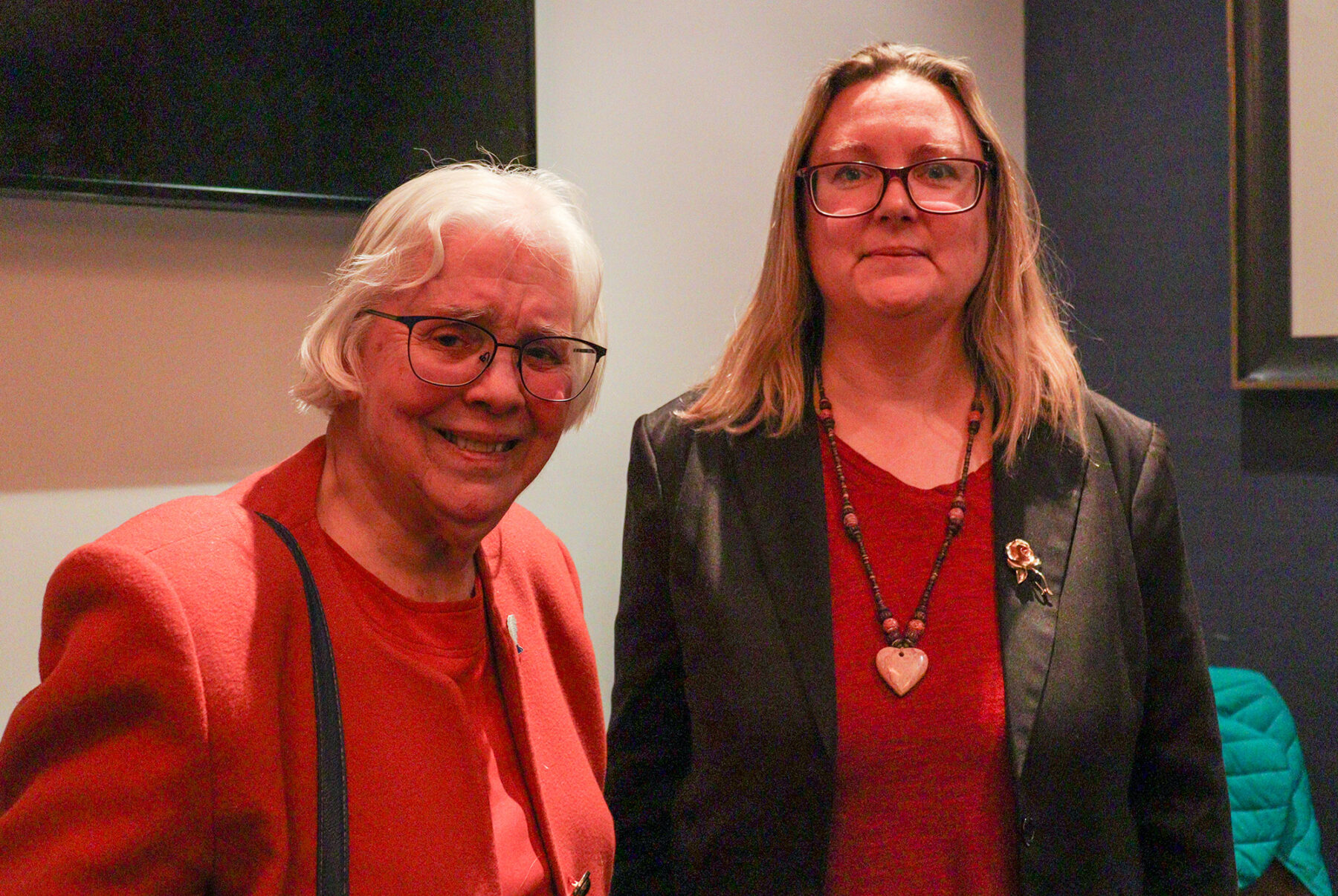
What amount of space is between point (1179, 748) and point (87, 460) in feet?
5.18

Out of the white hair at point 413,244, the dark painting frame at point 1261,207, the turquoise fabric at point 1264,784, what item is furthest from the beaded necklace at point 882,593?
the dark painting frame at point 1261,207

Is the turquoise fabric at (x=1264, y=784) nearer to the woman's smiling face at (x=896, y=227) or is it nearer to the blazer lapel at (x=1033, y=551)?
the blazer lapel at (x=1033, y=551)

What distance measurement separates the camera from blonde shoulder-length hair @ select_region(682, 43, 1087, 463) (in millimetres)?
1496

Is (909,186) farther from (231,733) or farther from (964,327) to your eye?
(231,733)

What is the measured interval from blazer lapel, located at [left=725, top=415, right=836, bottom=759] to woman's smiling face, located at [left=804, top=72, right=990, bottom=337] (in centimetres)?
20

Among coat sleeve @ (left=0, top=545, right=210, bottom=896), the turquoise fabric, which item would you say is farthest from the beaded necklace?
the turquoise fabric

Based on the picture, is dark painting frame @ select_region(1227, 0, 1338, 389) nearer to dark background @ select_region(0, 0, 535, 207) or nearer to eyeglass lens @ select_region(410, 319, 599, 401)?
dark background @ select_region(0, 0, 535, 207)

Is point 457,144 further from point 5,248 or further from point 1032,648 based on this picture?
point 1032,648

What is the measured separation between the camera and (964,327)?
1.58m

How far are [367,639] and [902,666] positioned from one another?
65 centimetres

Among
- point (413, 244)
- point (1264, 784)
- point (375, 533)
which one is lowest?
point (1264, 784)

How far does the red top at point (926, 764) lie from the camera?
1276 mm

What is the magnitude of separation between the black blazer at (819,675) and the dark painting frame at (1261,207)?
99cm

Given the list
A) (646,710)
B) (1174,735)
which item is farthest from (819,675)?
(1174,735)
